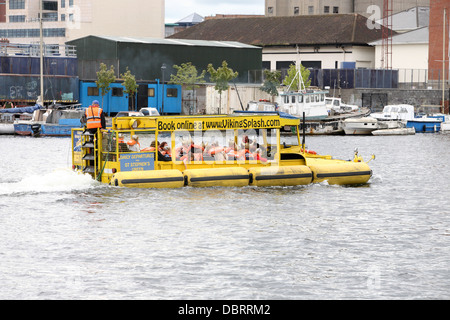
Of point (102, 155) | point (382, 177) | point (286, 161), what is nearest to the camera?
point (102, 155)

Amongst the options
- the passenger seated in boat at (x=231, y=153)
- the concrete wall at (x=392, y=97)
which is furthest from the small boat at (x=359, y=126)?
the passenger seated in boat at (x=231, y=153)

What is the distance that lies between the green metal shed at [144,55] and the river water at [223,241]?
4919 cm

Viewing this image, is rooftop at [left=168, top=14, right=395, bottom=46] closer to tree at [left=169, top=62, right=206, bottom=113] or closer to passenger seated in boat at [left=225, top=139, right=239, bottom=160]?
tree at [left=169, top=62, right=206, bottom=113]

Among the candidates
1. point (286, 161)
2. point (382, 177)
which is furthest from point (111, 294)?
point (382, 177)

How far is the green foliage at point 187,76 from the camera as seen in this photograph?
8469cm

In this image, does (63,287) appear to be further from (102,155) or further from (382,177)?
Result: (382,177)

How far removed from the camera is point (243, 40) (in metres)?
110

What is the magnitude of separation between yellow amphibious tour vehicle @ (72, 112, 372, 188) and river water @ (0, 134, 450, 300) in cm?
48

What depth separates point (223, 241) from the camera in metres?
22.9

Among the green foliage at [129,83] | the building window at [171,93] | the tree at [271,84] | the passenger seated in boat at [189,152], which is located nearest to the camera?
the passenger seated in boat at [189,152]

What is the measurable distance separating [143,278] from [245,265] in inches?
99.9

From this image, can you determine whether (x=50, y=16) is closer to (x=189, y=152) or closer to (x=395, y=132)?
(x=395, y=132)

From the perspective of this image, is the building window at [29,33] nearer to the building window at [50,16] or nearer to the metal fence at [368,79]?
the building window at [50,16]

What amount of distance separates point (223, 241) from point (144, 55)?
64667 mm
